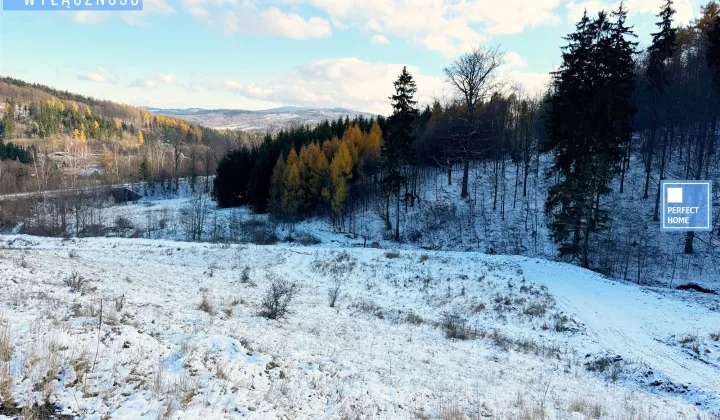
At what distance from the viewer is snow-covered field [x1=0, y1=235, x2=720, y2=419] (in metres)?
5.13

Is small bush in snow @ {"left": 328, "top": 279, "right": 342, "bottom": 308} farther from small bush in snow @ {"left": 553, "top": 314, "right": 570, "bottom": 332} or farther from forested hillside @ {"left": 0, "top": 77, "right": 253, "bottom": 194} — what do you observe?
forested hillside @ {"left": 0, "top": 77, "right": 253, "bottom": 194}

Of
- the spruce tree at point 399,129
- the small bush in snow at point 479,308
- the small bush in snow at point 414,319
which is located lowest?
the small bush in snow at point 479,308

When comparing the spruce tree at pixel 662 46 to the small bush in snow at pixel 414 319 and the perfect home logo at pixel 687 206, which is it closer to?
the perfect home logo at pixel 687 206

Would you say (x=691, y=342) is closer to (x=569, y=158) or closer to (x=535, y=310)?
(x=535, y=310)

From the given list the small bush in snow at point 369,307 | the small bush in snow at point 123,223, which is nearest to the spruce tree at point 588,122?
the small bush in snow at point 369,307

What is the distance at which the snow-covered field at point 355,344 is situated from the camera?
5129 millimetres

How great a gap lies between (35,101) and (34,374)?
21340cm

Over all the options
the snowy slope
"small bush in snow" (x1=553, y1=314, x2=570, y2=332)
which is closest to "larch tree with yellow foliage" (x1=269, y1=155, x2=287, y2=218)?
the snowy slope

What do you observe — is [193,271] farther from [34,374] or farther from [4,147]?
[4,147]

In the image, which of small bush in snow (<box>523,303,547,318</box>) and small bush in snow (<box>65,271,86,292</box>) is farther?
small bush in snow (<box>523,303,547,318</box>)

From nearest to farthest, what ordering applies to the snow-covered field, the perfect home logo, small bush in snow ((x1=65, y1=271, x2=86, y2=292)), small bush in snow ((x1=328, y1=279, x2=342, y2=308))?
the snow-covered field < small bush in snow ((x1=65, y1=271, x2=86, y2=292)) < small bush in snow ((x1=328, y1=279, x2=342, y2=308)) < the perfect home logo

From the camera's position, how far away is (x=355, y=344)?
9.38 metres

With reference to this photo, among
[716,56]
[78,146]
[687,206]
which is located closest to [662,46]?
[716,56]

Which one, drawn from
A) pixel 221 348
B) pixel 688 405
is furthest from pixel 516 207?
pixel 221 348
